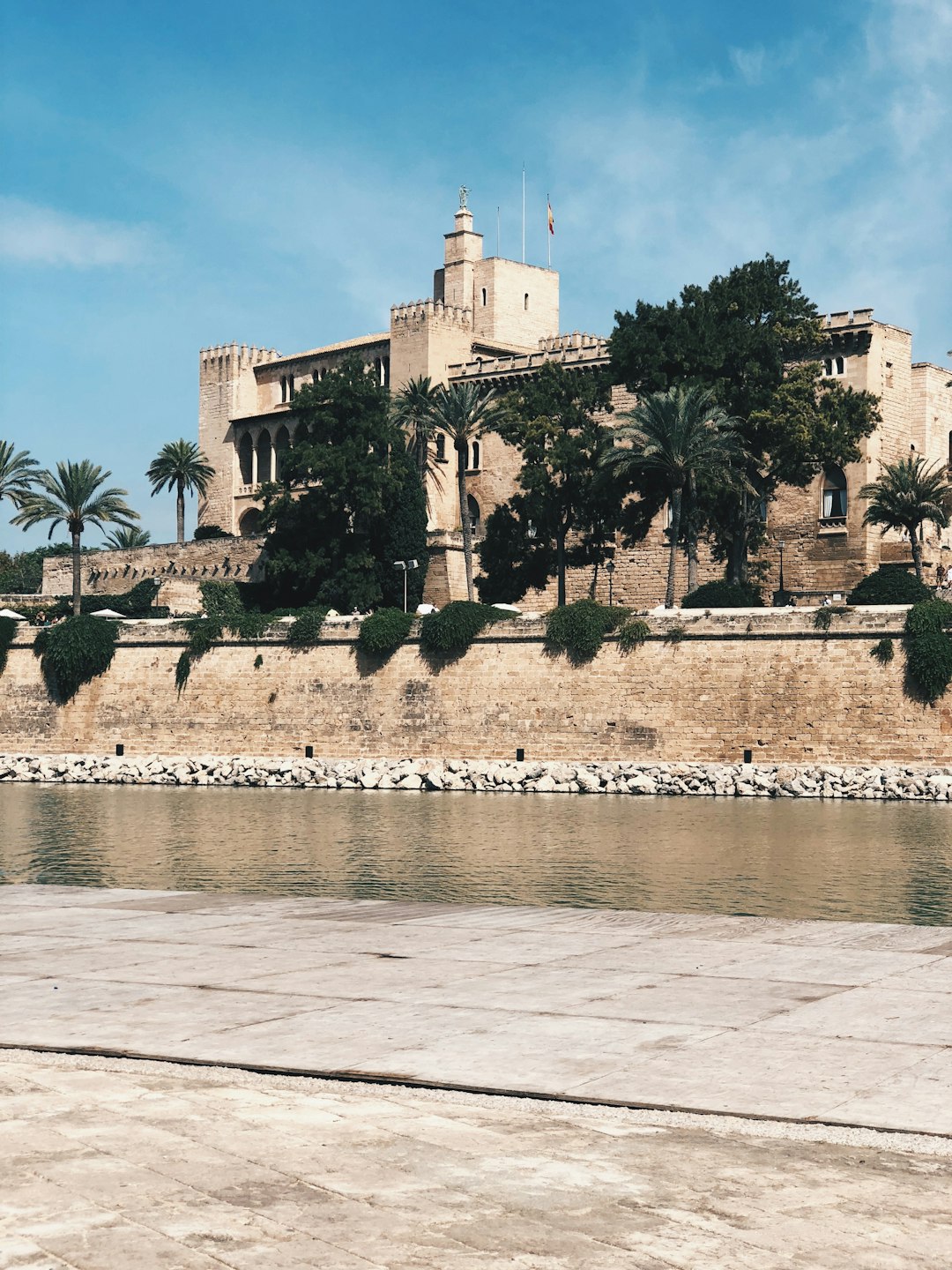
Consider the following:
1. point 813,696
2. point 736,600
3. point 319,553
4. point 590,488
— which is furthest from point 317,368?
point 813,696

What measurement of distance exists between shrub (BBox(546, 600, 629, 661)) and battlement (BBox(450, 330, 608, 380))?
16.8 meters

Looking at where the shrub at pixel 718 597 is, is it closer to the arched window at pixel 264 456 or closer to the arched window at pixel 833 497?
the arched window at pixel 833 497

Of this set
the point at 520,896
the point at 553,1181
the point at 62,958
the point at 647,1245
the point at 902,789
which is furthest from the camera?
the point at 902,789

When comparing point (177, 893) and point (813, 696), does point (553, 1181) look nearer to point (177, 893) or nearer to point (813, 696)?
point (177, 893)

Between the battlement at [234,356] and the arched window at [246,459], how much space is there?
12.4 feet

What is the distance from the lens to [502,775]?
36.3 meters

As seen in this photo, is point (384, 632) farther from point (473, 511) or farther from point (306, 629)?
point (473, 511)

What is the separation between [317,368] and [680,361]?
A: 2730cm

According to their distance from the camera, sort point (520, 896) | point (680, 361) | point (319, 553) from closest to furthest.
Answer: point (520, 896)
point (680, 361)
point (319, 553)

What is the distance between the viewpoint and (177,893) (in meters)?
14.5

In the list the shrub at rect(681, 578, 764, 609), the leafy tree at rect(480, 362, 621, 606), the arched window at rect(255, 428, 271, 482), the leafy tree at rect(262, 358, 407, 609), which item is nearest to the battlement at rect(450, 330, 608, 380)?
the leafy tree at rect(480, 362, 621, 606)

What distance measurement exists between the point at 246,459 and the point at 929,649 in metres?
40.4

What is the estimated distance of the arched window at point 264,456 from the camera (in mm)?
66812

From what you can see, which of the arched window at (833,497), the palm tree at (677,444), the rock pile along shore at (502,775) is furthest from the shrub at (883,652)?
the arched window at (833,497)
